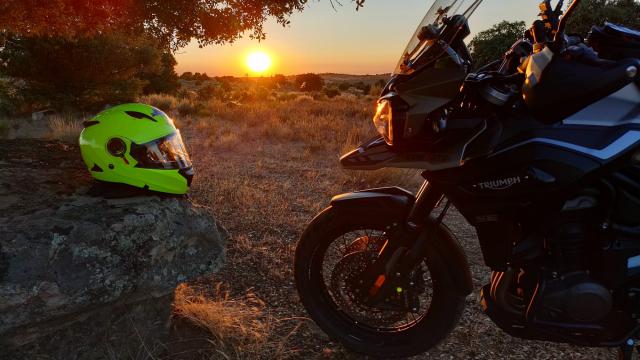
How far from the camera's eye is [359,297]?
7.91 ft

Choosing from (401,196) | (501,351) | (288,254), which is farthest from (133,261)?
(501,351)

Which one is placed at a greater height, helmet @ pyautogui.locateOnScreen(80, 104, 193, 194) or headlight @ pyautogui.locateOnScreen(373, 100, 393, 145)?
headlight @ pyautogui.locateOnScreen(373, 100, 393, 145)

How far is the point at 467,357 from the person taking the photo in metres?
2.51

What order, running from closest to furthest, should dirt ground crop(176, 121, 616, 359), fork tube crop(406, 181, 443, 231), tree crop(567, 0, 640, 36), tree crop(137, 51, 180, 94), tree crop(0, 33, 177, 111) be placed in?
fork tube crop(406, 181, 443, 231) < dirt ground crop(176, 121, 616, 359) < tree crop(0, 33, 177, 111) < tree crop(567, 0, 640, 36) < tree crop(137, 51, 180, 94)

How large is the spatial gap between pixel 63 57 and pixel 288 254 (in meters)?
13.1

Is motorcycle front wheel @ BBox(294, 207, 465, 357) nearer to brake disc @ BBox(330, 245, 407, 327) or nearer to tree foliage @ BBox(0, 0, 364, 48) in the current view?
brake disc @ BBox(330, 245, 407, 327)

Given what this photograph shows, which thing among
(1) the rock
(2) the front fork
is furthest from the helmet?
(2) the front fork

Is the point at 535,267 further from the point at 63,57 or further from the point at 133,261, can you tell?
the point at 63,57

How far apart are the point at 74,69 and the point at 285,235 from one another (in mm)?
12743

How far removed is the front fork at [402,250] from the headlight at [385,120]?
347 millimetres

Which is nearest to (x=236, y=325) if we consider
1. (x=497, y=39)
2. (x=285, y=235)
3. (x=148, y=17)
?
(x=285, y=235)

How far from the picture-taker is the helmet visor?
246cm

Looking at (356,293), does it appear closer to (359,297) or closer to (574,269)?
(359,297)

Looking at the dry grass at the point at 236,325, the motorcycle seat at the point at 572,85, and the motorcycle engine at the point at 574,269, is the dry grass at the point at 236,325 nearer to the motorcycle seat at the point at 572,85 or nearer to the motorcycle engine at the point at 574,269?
the motorcycle engine at the point at 574,269
